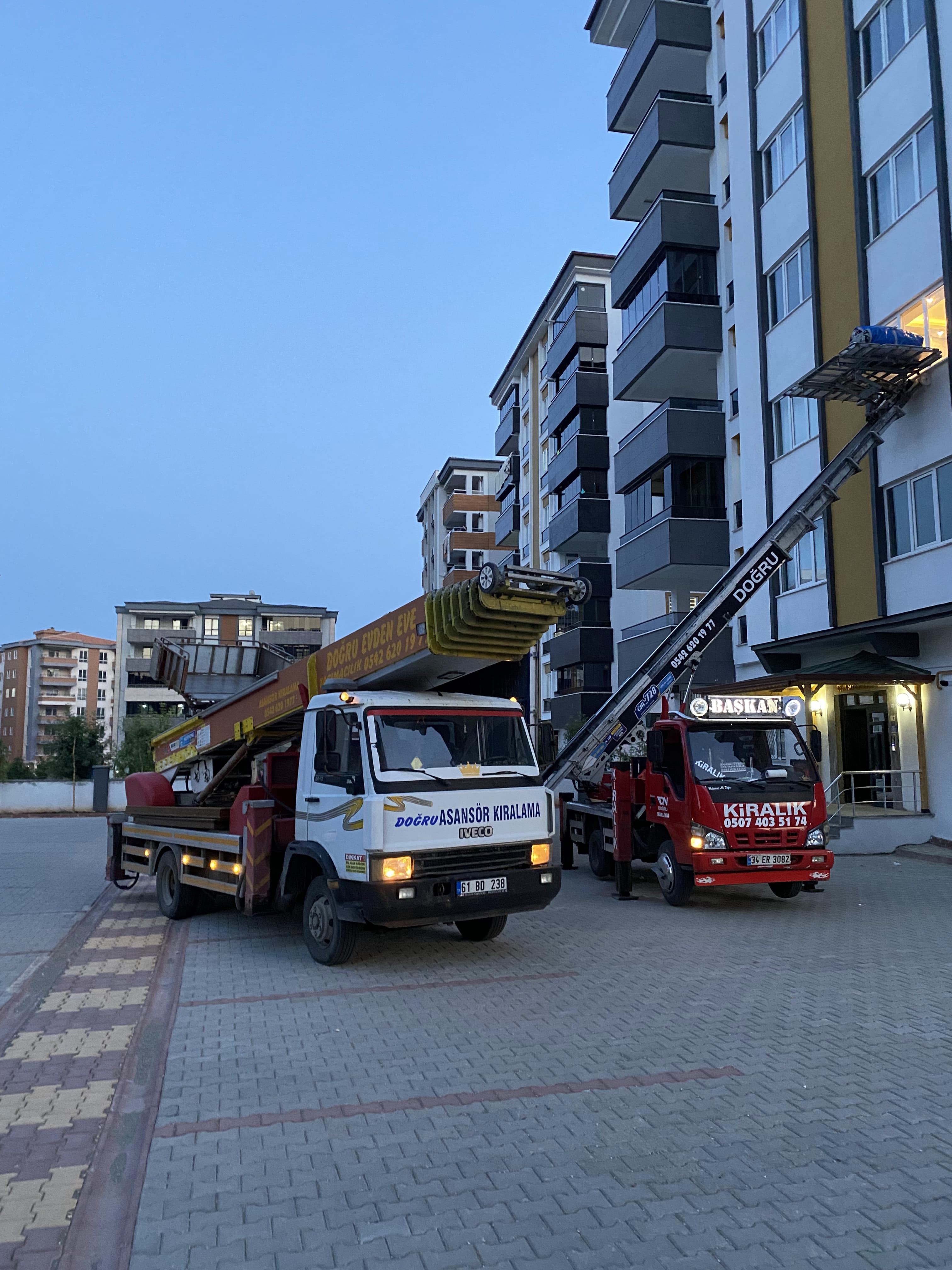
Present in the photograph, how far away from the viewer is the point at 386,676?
8781 millimetres

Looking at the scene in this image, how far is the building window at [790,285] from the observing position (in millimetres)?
20312

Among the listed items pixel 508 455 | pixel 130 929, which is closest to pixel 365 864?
pixel 130 929

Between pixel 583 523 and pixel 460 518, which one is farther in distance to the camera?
pixel 460 518

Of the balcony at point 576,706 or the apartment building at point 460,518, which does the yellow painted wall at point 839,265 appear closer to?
the balcony at point 576,706

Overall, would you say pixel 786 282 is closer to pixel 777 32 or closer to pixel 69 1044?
pixel 777 32

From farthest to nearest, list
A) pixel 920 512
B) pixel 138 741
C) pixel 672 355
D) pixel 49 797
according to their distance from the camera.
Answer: pixel 138 741, pixel 49 797, pixel 672 355, pixel 920 512

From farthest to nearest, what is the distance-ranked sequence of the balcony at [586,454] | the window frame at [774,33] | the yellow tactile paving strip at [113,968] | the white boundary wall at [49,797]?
the balcony at [586,454], the white boundary wall at [49,797], the window frame at [774,33], the yellow tactile paving strip at [113,968]

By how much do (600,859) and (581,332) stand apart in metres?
27.1

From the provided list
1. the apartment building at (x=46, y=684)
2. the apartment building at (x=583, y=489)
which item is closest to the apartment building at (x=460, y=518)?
the apartment building at (x=583, y=489)

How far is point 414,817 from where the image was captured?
7879mm

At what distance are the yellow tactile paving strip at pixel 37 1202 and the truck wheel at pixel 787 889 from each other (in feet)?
29.8

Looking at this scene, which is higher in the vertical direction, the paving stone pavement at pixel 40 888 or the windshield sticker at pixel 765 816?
the windshield sticker at pixel 765 816

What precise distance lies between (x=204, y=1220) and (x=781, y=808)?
8619mm

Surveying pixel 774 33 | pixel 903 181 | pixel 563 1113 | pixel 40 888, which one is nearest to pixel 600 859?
pixel 40 888
